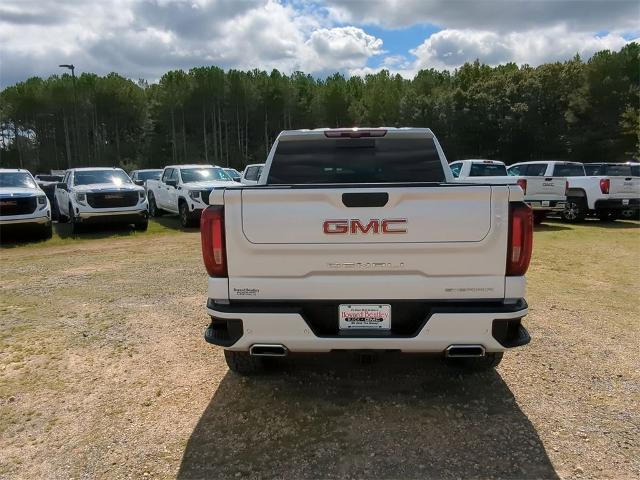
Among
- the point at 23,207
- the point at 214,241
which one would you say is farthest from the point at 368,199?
the point at 23,207

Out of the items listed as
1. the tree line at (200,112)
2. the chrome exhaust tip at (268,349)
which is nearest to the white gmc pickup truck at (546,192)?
the chrome exhaust tip at (268,349)

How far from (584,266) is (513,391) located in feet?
19.5

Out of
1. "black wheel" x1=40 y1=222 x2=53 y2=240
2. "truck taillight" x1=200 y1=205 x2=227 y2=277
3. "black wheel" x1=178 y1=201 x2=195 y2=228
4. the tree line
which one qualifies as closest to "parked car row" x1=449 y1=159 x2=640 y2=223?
"black wheel" x1=178 y1=201 x2=195 y2=228

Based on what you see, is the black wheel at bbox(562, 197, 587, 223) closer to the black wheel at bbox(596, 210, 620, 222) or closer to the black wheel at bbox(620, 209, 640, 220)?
the black wheel at bbox(596, 210, 620, 222)

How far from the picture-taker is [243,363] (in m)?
4.07

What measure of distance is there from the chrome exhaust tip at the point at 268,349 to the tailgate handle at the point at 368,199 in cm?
108

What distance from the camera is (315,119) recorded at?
64.1m

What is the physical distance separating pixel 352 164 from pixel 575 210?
13197 mm

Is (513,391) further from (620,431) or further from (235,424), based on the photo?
(235,424)

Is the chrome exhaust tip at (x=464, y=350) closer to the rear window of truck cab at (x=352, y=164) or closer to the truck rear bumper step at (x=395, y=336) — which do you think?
the truck rear bumper step at (x=395, y=336)

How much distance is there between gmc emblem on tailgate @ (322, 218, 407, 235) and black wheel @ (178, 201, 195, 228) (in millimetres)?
12237

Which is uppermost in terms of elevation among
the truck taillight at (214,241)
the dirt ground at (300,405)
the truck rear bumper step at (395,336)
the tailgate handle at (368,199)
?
the tailgate handle at (368,199)

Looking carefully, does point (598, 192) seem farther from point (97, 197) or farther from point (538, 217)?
point (97, 197)

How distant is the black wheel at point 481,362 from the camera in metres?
4.08
